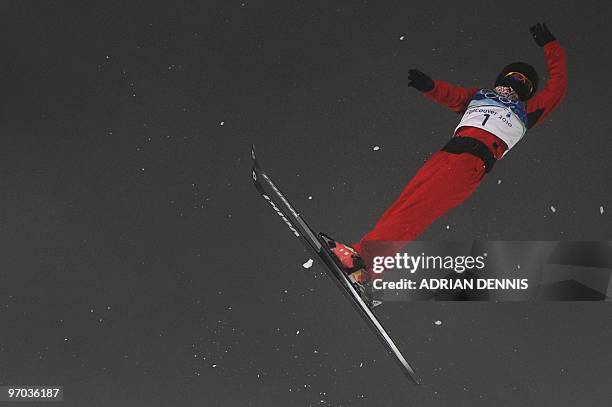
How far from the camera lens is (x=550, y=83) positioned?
9.11 ft

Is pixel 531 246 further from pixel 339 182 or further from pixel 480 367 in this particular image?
pixel 339 182

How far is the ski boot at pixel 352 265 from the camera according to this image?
260cm

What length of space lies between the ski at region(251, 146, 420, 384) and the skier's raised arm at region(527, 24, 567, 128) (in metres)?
0.89

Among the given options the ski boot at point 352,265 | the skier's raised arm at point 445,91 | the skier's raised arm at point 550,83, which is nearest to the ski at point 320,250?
the ski boot at point 352,265

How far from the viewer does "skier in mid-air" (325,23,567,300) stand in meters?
2.67

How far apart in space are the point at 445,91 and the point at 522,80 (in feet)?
0.92

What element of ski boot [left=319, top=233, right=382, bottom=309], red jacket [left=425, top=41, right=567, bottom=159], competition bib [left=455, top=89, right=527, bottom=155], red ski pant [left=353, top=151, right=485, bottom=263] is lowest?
ski boot [left=319, top=233, right=382, bottom=309]

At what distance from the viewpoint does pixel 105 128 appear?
9.70 ft

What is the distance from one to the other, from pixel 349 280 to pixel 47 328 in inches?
47.9

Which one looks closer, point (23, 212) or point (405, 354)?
point (405, 354)

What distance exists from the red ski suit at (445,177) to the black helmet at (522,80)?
4 cm

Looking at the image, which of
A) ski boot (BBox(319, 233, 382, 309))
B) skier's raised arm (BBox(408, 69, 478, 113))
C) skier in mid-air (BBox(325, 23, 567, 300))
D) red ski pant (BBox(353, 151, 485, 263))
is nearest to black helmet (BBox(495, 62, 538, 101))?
skier in mid-air (BBox(325, 23, 567, 300))

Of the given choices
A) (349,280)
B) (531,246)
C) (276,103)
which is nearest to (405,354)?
(349,280)

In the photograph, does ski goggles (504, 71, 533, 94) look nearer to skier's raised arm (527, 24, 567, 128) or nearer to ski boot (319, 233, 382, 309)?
skier's raised arm (527, 24, 567, 128)
